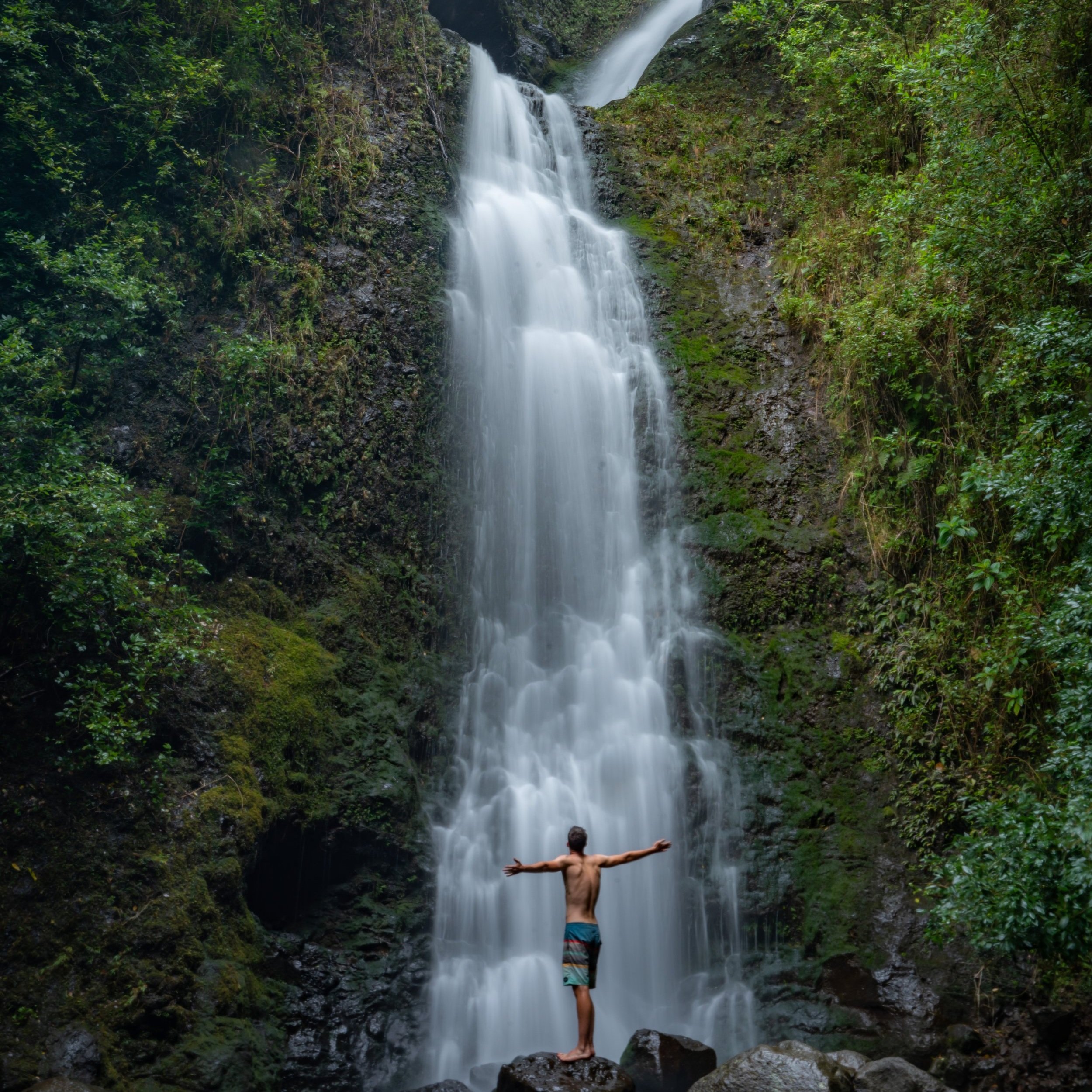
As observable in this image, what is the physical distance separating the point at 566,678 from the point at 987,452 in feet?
17.5

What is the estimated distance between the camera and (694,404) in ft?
38.4

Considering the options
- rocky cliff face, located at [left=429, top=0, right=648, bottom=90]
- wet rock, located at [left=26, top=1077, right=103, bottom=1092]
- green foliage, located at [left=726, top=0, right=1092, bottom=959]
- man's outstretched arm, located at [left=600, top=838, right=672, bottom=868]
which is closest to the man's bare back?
man's outstretched arm, located at [left=600, top=838, right=672, bottom=868]

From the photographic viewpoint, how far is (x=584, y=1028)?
5.88 m

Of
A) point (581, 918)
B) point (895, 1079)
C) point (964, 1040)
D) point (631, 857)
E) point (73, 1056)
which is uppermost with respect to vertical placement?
point (631, 857)

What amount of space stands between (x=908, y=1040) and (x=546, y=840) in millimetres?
3666

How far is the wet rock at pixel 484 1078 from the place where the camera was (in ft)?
22.7

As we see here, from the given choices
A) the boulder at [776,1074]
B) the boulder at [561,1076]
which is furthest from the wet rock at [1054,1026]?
the boulder at [561,1076]

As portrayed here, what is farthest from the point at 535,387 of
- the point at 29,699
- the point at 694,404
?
the point at 29,699

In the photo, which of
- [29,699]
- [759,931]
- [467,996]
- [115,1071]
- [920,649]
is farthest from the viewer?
[920,649]

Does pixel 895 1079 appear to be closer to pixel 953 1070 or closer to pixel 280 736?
pixel 953 1070

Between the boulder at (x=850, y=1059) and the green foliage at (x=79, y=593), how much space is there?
6.02 meters

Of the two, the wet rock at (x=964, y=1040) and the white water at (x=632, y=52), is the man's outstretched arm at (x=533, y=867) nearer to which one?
the wet rock at (x=964, y=1040)

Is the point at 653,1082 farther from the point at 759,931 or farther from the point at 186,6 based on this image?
the point at 186,6

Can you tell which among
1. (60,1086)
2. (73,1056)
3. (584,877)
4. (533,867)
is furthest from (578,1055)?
(73,1056)
